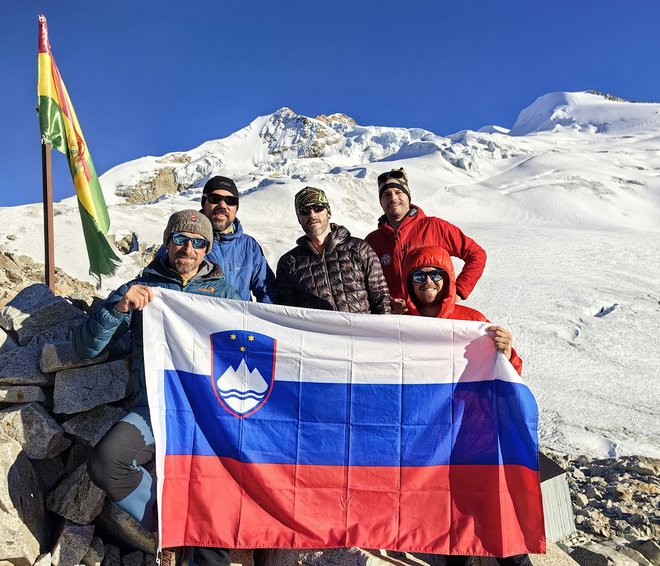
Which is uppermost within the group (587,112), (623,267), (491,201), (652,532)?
(587,112)

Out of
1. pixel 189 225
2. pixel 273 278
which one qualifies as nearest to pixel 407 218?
pixel 273 278

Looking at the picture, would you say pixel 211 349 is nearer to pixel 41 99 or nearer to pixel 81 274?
pixel 41 99

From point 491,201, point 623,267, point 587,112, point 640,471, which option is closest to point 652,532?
point 640,471

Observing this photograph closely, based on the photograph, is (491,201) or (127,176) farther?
(127,176)

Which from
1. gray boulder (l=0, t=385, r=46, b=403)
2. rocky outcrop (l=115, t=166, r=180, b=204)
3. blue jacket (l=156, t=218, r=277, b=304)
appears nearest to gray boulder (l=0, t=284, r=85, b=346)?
gray boulder (l=0, t=385, r=46, b=403)

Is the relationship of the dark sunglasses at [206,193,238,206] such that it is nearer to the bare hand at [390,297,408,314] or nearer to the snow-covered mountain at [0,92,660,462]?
the bare hand at [390,297,408,314]

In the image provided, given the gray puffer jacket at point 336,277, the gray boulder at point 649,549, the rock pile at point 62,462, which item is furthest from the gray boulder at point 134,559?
the gray boulder at point 649,549

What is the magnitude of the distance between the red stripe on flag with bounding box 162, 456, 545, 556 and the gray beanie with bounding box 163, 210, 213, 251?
1.35m

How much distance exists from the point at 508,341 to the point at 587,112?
116m

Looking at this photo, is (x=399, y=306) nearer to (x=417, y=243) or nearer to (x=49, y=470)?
(x=417, y=243)

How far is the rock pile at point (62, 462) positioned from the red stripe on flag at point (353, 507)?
7.4 inches

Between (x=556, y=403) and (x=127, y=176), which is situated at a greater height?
(x=127, y=176)

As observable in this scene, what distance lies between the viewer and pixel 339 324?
333 centimetres

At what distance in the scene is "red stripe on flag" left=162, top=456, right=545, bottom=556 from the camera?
2967 millimetres
